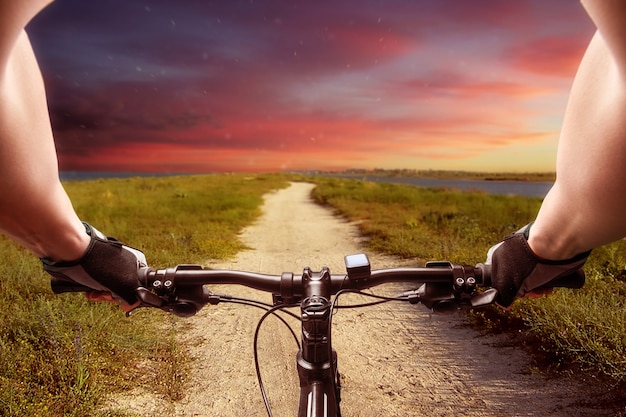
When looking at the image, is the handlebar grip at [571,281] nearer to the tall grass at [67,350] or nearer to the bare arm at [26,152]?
the bare arm at [26,152]

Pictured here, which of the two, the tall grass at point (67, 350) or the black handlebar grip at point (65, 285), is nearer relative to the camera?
the black handlebar grip at point (65, 285)

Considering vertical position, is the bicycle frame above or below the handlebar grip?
below

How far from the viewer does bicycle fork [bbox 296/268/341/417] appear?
1.15m

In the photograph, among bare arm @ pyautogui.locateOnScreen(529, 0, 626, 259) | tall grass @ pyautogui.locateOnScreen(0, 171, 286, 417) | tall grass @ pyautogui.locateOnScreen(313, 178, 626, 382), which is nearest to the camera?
bare arm @ pyautogui.locateOnScreen(529, 0, 626, 259)

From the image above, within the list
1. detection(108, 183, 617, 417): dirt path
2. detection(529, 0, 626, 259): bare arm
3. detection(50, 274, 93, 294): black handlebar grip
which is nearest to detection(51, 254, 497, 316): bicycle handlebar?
detection(50, 274, 93, 294): black handlebar grip

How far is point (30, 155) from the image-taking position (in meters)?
0.76

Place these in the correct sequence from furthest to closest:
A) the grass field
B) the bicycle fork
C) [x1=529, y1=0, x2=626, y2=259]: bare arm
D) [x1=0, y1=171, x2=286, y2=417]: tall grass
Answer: the grass field
[x1=0, y1=171, x2=286, y2=417]: tall grass
the bicycle fork
[x1=529, y1=0, x2=626, y2=259]: bare arm

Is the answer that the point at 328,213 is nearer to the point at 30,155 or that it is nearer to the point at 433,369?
the point at 433,369

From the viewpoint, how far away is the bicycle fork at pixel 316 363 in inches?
45.2

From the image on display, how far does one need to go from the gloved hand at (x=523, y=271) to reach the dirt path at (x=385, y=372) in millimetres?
2242

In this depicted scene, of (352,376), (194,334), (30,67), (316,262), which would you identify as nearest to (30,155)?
(30,67)

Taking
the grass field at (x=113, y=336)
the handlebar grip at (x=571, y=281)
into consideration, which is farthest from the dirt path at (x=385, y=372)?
the handlebar grip at (x=571, y=281)

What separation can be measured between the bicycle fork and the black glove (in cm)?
60

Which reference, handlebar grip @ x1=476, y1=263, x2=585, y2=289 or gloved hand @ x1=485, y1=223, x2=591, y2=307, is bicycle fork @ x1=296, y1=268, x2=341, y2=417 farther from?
handlebar grip @ x1=476, y1=263, x2=585, y2=289
